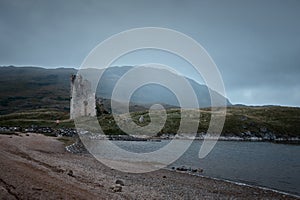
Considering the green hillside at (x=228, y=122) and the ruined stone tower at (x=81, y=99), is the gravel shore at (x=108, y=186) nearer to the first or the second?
the green hillside at (x=228, y=122)

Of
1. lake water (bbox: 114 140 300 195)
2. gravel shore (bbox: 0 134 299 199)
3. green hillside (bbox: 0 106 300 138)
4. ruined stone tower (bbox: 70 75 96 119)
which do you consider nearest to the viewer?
gravel shore (bbox: 0 134 299 199)

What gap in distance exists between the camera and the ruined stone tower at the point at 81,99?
3842 inches

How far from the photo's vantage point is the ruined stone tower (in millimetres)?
97594

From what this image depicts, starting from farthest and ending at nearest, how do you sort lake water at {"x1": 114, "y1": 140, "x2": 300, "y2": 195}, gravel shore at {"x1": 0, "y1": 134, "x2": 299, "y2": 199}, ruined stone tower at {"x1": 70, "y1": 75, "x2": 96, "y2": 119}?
ruined stone tower at {"x1": 70, "y1": 75, "x2": 96, "y2": 119}, lake water at {"x1": 114, "y1": 140, "x2": 300, "y2": 195}, gravel shore at {"x1": 0, "y1": 134, "x2": 299, "y2": 199}

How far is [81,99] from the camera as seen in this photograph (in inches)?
3878

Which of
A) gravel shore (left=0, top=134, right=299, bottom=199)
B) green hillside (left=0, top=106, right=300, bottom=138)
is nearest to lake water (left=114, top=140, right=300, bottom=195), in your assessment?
gravel shore (left=0, top=134, right=299, bottom=199)

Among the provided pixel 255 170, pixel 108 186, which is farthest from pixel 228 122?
pixel 108 186

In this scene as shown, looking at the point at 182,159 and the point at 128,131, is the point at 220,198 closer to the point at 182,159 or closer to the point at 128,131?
the point at 182,159

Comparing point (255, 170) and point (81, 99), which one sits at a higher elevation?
point (81, 99)

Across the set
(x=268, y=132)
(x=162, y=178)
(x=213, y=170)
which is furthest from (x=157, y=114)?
(x=162, y=178)

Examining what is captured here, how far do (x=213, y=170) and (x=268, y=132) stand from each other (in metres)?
68.9

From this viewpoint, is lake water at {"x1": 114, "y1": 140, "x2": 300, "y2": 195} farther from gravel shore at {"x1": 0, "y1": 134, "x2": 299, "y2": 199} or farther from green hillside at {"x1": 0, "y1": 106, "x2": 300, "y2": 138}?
green hillside at {"x1": 0, "y1": 106, "x2": 300, "y2": 138}

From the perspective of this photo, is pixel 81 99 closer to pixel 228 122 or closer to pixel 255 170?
pixel 228 122

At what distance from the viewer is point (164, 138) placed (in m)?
84.7
